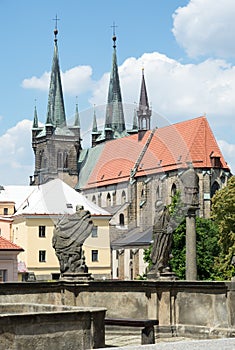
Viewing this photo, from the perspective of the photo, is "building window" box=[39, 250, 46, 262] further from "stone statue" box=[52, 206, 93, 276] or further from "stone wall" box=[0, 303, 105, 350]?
"stone wall" box=[0, 303, 105, 350]

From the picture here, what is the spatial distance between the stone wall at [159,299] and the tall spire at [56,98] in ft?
294

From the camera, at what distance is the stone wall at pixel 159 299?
12.8 m

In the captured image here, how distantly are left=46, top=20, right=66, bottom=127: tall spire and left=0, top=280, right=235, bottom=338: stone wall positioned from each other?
294 ft

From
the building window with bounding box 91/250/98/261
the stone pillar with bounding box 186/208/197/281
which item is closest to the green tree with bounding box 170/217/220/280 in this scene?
the building window with bounding box 91/250/98/261

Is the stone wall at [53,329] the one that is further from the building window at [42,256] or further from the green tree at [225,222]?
the building window at [42,256]

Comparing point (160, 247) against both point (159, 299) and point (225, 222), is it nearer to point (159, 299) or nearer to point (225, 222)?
point (159, 299)

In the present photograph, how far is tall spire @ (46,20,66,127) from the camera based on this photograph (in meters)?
106

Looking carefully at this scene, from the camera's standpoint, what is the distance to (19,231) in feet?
197

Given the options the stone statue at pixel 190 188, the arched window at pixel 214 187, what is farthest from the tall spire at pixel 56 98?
the stone statue at pixel 190 188

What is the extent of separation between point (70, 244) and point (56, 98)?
94989 mm

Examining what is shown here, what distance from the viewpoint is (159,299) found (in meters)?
13.8

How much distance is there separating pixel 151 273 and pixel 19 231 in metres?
45.6

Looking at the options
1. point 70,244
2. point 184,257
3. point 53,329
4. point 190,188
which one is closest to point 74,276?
point 70,244

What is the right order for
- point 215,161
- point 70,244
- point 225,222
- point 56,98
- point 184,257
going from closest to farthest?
1. point 70,244
2. point 184,257
3. point 225,222
4. point 215,161
5. point 56,98
